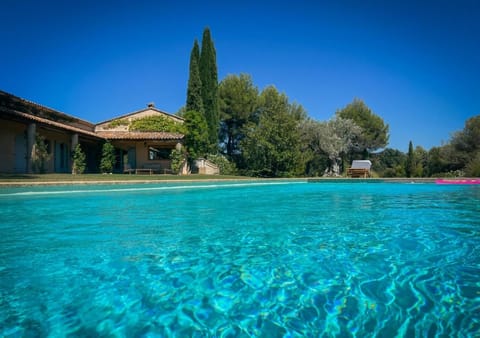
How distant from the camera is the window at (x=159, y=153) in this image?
21.8 m

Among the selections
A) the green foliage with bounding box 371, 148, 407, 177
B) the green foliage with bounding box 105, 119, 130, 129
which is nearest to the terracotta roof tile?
the green foliage with bounding box 105, 119, 130, 129

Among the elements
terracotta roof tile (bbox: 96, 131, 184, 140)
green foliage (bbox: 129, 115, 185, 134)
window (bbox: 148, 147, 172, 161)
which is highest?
green foliage (bbox: 129, 115, 185, 134)

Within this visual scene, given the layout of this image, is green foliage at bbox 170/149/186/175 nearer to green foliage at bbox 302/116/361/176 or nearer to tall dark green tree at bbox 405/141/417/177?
green foliage at bbox 302/116/361/176

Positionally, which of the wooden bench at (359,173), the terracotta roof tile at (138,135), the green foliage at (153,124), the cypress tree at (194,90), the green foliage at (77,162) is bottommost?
the wooden bench at (359,173)

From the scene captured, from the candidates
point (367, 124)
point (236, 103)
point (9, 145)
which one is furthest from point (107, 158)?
point (367, 124)

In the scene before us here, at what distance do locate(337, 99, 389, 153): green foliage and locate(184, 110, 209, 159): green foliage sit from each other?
1767 centimetres

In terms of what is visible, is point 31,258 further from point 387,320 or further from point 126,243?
point 387,320

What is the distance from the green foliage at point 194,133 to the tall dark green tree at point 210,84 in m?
2.62

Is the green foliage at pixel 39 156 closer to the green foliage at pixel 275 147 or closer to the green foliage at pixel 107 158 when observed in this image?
the green foliage at pixel 107 158

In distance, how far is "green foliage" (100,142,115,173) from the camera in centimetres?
1917

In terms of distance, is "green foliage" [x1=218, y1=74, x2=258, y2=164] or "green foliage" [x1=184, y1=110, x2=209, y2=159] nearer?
"green foliage" [x1=184, y1=110, x2=209, y2=159]

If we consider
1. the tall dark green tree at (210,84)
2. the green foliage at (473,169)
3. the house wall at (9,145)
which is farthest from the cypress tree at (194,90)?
the green foliage at (473,169)

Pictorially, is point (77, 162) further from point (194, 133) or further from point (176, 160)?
point (194, 133)

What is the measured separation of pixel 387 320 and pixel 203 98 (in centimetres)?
2428
